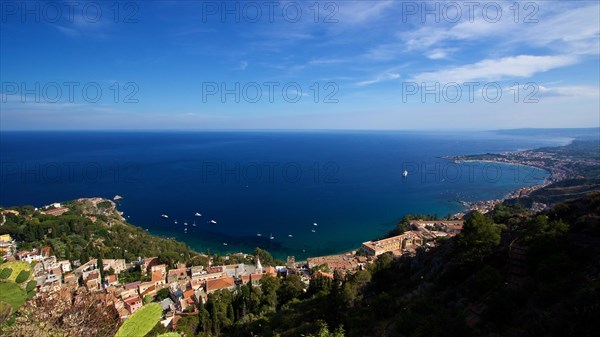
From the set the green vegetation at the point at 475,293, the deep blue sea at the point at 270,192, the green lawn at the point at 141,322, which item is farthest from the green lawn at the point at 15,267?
the deep blue sea at the point at 270,192

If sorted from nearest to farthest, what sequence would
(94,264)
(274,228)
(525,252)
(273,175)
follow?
1. (525,252)
2. (94,264)
3. (274,228)
4. (273,175)

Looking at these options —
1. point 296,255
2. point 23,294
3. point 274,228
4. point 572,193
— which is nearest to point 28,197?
point 274,228

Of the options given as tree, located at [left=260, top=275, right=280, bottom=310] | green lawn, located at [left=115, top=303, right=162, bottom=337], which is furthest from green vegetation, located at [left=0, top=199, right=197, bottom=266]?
green lawn, located at [left=115, top=303, right=162, bottom=337]

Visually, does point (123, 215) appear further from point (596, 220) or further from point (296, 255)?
point (596, 220)

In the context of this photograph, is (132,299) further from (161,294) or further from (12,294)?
(12,294)

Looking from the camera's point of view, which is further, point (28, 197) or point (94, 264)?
point (28, 197)

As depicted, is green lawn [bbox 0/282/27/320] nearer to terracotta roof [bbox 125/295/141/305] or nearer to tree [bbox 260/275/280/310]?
A: tree [bbox 260/275/280/310]

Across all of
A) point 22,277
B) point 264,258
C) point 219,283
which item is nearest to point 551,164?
point 264,258

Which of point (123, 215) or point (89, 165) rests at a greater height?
point (89, 165)
